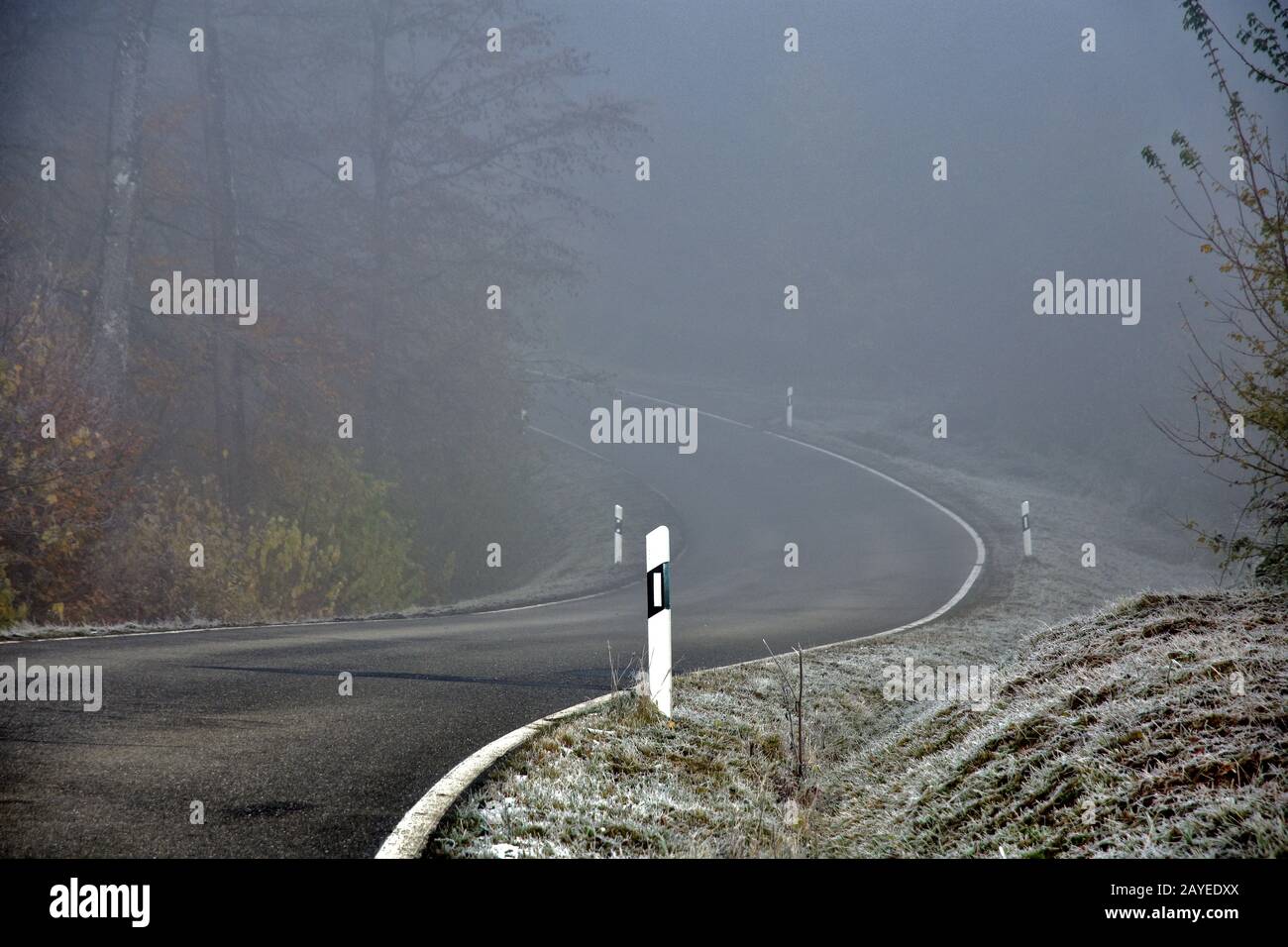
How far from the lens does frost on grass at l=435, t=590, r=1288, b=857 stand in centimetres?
414

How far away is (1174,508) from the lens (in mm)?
26375

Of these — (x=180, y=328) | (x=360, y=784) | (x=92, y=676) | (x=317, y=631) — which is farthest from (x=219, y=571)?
(x=360, y=784)

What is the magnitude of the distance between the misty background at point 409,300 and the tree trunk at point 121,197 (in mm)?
126

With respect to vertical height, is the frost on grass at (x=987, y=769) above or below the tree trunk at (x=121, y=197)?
below

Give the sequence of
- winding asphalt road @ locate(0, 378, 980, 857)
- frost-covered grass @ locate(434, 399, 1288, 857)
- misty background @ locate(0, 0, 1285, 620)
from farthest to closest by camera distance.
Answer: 1. misty background @ locate(0, 0, 1285, 620)
2. winding asphalt road @ locate(0, 378, 980, 857)
3. frost-covered grass @ locate(434, 399, 1288, 857)

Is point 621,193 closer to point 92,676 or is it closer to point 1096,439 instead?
point 1096,439

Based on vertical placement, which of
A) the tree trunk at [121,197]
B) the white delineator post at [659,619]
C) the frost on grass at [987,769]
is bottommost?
the frost on grass at [987,769]

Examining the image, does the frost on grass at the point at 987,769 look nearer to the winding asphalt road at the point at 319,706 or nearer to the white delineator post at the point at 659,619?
the white delineator post at the point at 659,619

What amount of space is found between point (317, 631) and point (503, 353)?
58.0 ft

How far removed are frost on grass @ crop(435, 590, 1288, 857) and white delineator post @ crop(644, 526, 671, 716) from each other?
17 centimetres

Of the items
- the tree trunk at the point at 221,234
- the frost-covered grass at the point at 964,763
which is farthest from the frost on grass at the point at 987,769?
the tree trunk at the point at 221,234

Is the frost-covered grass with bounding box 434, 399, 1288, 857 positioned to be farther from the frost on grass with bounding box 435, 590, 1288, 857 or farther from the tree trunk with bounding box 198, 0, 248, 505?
the tree trunk with bounding box 198, 0, 248, 505

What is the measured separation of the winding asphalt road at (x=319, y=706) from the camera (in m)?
4.31

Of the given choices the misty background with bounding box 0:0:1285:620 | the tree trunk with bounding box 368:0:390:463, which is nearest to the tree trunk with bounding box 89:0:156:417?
the misty background with bounding box 0:0:1285:620
